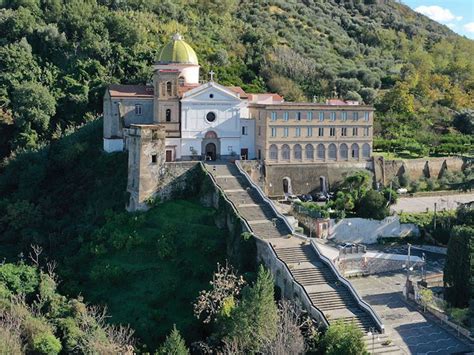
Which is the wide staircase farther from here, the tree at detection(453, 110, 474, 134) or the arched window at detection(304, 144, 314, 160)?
the tree at detection(453, 110, 474, 134)

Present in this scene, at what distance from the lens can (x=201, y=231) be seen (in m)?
38.7

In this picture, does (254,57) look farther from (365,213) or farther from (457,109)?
(365,213)

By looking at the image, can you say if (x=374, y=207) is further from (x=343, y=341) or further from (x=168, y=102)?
(x=343, y=341)

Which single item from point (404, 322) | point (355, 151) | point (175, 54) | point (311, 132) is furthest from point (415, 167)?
point (404, 322)

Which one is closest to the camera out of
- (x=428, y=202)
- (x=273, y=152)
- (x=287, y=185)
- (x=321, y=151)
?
(x=273, y=152)

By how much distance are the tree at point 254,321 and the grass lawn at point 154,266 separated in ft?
14.2

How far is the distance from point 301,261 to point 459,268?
337 inches

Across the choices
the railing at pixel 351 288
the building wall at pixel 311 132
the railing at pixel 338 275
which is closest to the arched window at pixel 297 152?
the building wall at pixel 311 132

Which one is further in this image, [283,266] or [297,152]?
[297,152]

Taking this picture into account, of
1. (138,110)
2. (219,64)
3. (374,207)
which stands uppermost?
(219,64)

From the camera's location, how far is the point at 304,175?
4794cm

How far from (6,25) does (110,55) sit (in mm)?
15526

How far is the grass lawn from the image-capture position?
3334cm

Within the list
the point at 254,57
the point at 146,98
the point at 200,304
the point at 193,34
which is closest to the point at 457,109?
the point at 254,57
